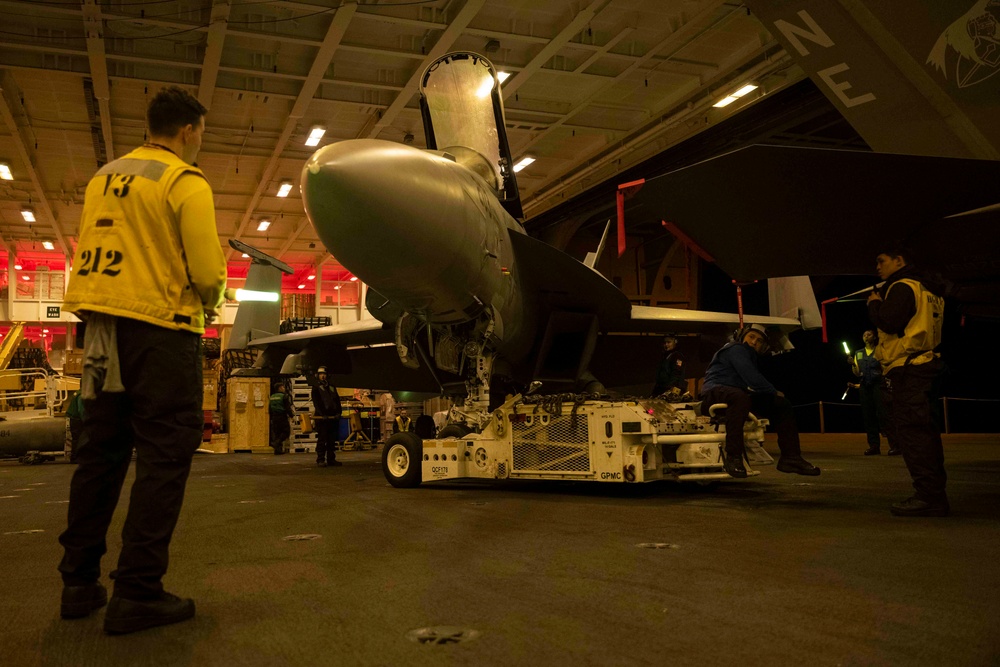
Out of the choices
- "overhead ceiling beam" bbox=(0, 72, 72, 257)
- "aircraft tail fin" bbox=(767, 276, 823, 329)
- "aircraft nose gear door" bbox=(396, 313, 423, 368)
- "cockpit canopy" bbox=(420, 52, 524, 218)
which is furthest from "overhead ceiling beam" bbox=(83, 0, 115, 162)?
"aircraft tail fin" bbox=(767, 276, 823, 329)

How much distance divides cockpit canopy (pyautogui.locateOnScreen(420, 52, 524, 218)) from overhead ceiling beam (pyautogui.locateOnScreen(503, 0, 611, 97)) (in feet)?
17.8

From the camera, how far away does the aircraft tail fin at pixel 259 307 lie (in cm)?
1141

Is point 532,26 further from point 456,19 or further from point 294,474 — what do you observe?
point 294,474

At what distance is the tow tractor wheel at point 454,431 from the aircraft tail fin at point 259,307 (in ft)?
18.5

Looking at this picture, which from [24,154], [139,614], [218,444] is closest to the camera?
[139,614]

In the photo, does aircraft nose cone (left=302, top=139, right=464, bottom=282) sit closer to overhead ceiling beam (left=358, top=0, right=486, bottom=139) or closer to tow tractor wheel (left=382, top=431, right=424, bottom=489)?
tow tractor wheel (left=382, top=431, right=424, bottom=489)

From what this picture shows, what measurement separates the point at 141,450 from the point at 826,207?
4.33 m

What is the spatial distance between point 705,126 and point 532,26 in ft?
15.7

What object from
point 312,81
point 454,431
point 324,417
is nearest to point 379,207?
point 454,431

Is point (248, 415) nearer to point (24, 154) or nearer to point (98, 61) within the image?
point (24, 154)

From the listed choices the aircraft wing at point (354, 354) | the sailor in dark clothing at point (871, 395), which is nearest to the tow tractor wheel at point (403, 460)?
the aircraft wing at point (354, 354)

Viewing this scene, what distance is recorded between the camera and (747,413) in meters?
5.75

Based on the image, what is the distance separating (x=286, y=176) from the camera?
19609 millimetres

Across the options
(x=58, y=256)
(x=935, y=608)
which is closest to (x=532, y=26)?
(x=935, y=608)
